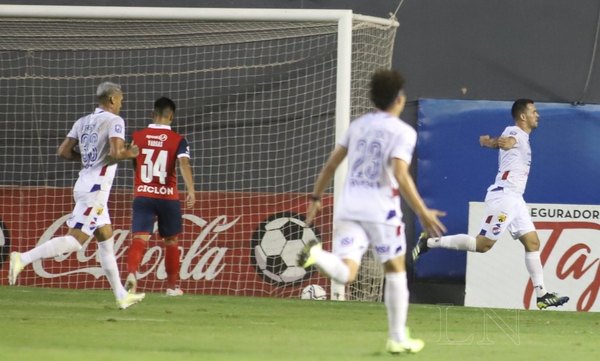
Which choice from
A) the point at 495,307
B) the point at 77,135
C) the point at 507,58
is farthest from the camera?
the point at 507,58

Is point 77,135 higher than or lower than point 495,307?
higher

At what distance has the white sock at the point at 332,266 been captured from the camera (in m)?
7.78

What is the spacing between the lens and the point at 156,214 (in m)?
13.1

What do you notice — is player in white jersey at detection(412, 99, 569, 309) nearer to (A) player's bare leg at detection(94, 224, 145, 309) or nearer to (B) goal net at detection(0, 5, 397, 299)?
(B) goal net at detection(0, 5, 397, 299)

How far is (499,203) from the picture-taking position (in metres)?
13.6

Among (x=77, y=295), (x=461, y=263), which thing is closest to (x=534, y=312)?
(x=461, y=263)

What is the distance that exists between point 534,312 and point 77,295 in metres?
4.74

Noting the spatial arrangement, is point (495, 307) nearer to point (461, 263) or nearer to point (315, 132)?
point (461, 263)

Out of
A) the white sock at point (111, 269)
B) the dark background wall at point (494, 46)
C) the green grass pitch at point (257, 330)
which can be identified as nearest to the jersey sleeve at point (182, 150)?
the green grass pitch at point (257, 330)

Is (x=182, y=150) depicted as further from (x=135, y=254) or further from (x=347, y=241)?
(x=347, y=241)

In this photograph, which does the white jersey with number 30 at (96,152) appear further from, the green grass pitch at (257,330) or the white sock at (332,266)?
the white sock at (332,266)

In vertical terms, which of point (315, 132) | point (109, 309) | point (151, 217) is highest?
point (315, 132)

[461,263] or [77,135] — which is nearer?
[77,135]

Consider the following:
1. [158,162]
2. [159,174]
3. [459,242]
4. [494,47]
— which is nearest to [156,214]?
[159,174]
